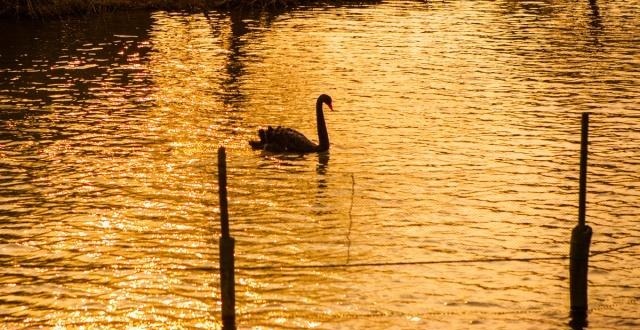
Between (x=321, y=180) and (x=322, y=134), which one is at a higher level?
(x=322, y=134)

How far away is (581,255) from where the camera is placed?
45.5 ft

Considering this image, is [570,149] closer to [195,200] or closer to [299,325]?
[195,200]

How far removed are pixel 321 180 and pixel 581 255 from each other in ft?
30.1

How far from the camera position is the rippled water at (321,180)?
15344 mm

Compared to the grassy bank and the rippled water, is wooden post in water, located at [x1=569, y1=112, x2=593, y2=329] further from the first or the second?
the grassy bank

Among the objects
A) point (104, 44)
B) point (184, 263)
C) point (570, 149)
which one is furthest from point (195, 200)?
point (104, 44)

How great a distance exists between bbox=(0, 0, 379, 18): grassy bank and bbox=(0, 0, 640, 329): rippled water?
8482 mm

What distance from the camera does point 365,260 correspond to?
17.1 m

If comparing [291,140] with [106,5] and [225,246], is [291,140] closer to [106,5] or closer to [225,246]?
[225,246]

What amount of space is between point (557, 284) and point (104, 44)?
30.5m

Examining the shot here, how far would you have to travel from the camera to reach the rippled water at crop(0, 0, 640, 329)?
15344 mm

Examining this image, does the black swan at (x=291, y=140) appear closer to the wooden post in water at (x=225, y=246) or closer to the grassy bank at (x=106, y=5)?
the wooden post in water at (x=225, y=246)

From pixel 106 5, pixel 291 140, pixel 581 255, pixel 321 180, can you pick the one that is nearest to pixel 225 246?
pixel 581 255

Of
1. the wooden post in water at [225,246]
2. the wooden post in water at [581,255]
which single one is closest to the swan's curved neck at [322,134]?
the wooden post in water at [581,255]
